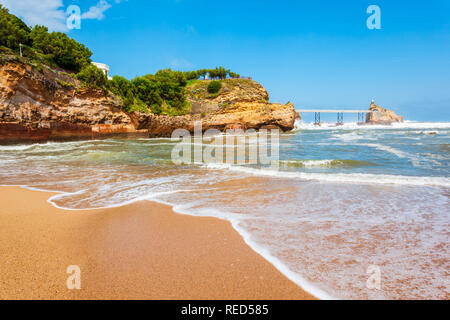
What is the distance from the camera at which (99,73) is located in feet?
64.4

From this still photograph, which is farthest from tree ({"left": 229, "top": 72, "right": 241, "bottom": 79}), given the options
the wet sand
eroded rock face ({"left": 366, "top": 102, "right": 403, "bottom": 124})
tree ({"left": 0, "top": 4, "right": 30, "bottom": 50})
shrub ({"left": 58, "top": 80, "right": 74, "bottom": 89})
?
eroded rock face ({"left": 366, "top": 102, "right": 403, "bottom": 124})

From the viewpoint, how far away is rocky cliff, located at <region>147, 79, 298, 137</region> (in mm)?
28491

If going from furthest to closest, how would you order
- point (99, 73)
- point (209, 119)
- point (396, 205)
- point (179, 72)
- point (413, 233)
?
point (179, 72) → point (209, 119) → point (99, 73) → point (396, 205) → point (413, 233)

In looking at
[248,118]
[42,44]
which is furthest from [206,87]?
[42,44]

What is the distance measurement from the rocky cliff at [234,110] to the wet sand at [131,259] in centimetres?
2432

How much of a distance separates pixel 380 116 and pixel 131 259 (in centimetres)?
9623

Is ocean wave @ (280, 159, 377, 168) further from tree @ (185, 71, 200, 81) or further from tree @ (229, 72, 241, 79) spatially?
tree @ (185, 71, 200, 81)

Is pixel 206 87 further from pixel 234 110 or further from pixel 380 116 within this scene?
pixel 380 116

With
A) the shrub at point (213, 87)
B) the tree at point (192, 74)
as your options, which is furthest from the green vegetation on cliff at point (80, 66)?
the tree at point (192, 74)

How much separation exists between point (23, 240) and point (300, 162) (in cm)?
760

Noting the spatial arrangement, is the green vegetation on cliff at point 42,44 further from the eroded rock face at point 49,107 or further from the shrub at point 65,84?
the eroded rock face at point 49,107

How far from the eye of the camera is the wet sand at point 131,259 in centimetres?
174
